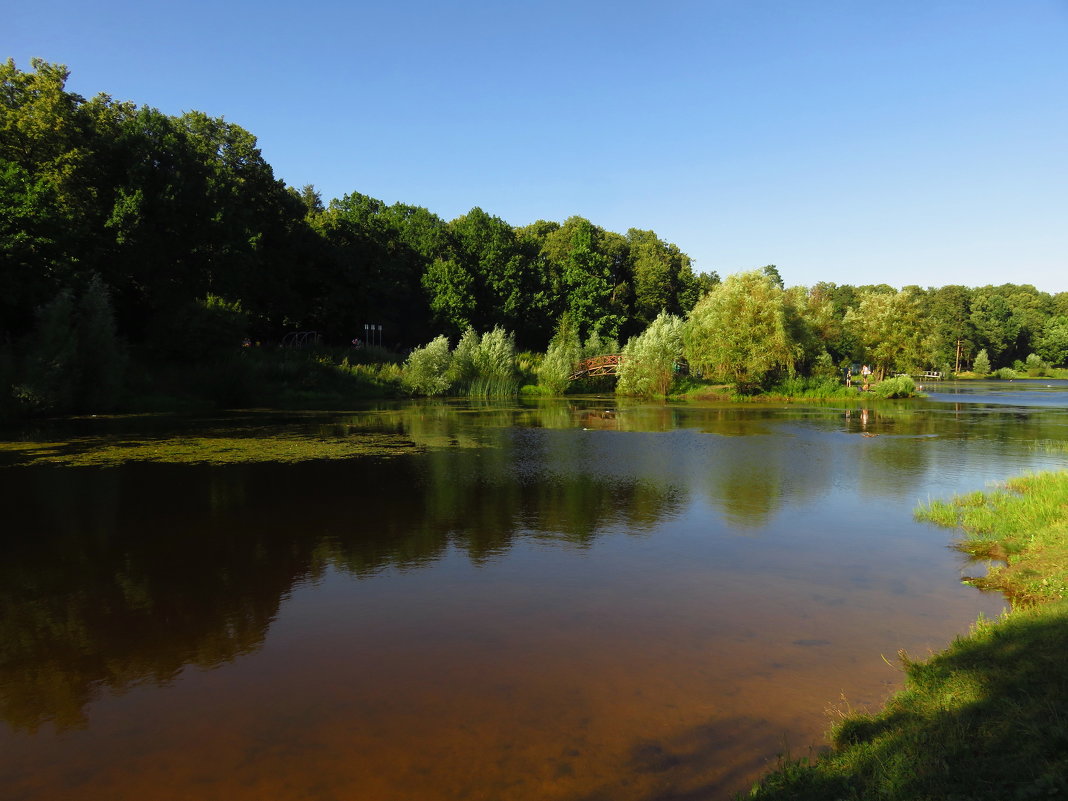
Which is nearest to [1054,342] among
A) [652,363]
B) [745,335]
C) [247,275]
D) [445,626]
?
[745,335]

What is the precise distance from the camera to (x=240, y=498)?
1459 cm

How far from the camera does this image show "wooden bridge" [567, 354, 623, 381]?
5550cm

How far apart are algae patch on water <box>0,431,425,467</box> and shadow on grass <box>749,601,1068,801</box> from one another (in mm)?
17220

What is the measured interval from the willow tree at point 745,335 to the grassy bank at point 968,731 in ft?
134

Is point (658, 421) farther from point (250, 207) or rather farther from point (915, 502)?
point (250, 207)

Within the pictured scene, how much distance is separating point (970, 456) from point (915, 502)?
842cm

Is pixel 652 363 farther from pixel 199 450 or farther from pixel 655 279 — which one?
pixel 199 450

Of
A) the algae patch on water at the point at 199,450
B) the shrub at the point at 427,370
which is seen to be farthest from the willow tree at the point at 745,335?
the algae patch on water at the point at 199,450

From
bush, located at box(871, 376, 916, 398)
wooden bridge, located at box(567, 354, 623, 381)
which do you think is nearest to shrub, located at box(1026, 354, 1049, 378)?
bush, located at box(871, 376, 916, 398)

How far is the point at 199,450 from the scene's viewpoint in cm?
2116

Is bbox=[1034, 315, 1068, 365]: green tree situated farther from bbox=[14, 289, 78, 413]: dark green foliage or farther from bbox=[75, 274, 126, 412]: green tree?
bbox=[14, 289, 78, 413]: dark green foliage

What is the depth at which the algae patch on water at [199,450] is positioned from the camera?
1916 cm

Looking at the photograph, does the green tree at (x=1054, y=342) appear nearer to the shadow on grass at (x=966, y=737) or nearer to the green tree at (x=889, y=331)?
the green tree at (x=889, y=331)

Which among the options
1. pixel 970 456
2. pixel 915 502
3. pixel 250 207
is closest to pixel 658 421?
pixel 970 456
